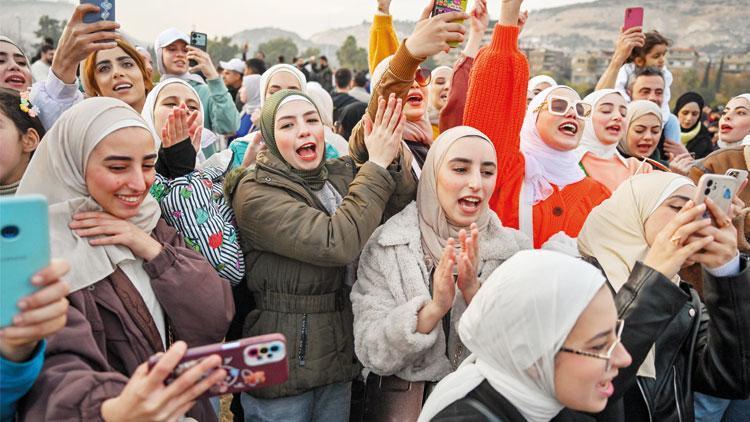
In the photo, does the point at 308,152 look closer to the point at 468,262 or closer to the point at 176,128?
the point at 176,128

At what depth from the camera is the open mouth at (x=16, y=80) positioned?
3469 mm

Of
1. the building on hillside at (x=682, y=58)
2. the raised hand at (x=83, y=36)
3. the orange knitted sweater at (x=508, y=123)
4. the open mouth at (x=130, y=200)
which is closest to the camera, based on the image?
the open mouth at (x=130, y=200)

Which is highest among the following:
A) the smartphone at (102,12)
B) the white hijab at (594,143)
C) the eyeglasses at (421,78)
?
the smartphone at (102,12)

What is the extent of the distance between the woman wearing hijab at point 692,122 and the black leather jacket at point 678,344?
526 centimetres

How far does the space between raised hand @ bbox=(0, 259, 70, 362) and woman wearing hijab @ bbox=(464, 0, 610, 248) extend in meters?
2.16

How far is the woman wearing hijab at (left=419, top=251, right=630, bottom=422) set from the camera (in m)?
1.57

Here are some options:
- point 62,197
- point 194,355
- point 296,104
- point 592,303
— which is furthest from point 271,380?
point 296,104

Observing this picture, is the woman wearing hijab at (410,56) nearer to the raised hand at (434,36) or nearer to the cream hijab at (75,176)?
the raised hand at (434,36)

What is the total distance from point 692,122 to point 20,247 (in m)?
7.57

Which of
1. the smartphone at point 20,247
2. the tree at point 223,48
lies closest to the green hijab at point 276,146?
the smartphone at point 20,247

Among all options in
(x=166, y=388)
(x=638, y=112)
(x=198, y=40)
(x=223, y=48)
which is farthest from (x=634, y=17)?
(x=223, y=48)

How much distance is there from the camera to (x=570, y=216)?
3068mm

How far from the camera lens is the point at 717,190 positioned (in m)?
2.13

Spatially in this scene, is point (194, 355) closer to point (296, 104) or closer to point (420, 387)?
point (420, 387)
